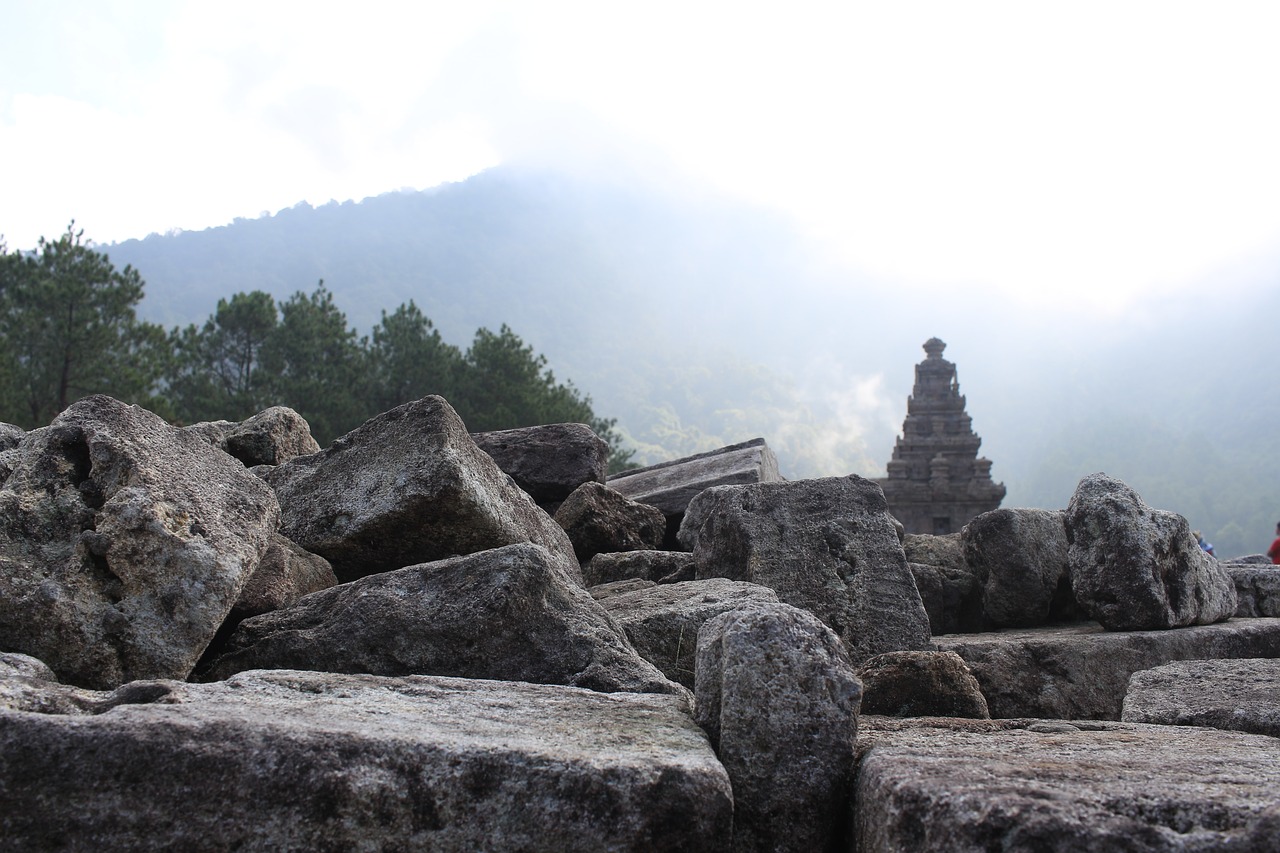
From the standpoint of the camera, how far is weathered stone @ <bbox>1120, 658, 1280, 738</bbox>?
362 centimetres

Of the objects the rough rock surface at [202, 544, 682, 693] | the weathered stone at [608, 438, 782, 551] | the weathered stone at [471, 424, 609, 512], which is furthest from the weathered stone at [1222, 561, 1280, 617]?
the rough rock surface at [202, 544, 682, 693]

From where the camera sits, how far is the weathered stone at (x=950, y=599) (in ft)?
20.8

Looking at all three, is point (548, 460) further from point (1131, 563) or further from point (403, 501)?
point (1131, 563)

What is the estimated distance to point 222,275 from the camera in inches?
7643

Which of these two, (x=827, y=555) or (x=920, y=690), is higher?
(x=827, y=555)

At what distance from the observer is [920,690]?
375cm

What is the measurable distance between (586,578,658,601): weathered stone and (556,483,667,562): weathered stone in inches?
39.5

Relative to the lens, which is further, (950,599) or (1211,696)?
(950,599)

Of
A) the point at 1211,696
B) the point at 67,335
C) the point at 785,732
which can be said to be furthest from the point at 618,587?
the point at 67,335

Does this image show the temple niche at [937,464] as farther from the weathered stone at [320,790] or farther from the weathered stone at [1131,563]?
the weathered stone at [320,790]

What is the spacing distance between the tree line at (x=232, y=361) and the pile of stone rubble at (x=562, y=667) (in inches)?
545

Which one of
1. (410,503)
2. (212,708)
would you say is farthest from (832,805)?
(410,503)

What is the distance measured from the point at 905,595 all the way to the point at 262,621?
3.07m

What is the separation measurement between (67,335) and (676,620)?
19.7m
